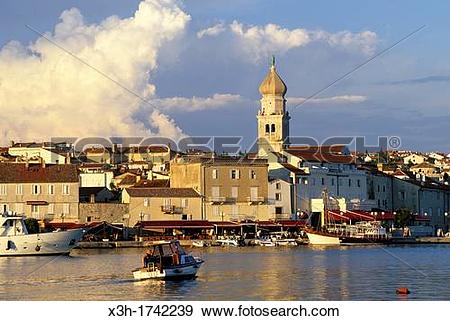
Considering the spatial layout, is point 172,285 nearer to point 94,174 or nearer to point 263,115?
point 94,174

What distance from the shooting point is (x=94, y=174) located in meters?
83.5

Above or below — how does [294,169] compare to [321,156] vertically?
below

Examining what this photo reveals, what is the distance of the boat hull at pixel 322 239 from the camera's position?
64562mm

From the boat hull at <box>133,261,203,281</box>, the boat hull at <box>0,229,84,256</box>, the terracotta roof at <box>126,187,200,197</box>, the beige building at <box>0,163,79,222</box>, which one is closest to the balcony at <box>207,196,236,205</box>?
the terracotta roof at <box>126,187,200,197</box>

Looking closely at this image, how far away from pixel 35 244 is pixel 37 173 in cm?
1564

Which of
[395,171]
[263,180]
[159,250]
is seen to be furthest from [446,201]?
[159,250]

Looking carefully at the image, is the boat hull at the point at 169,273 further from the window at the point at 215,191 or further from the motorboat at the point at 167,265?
the window at the point at 215,191

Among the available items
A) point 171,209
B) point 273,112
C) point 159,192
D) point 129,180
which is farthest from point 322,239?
point 273,112

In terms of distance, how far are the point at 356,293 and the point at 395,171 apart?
197ft

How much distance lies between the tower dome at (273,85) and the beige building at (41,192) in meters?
27.8

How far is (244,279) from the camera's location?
33.0 meters

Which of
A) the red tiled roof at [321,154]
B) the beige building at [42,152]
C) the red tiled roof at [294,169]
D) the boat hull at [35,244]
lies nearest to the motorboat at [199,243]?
the boat hull at [35,244]

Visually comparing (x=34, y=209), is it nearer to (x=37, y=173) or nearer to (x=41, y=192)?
(x=41, y=192)

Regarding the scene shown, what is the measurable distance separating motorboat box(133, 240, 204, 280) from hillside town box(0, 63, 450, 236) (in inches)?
1059
